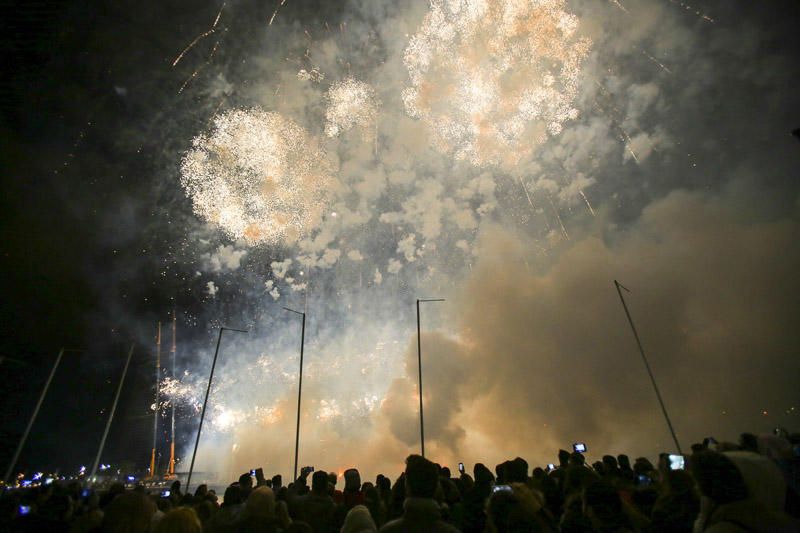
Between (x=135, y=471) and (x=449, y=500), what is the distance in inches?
4601

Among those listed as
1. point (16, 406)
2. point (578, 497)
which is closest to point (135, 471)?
point (16, 406)

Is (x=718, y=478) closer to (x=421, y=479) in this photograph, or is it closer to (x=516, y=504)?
(x=516, y=504)

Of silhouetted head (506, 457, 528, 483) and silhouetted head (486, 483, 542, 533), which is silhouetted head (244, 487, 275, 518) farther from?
silhouetted head (506, 457, 528, 483)

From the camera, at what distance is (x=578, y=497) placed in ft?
16.1

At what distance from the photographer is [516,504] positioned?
4035 mm

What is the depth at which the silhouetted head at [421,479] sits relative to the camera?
3504mm

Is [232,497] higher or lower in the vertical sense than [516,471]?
lower

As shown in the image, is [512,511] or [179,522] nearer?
[512,511]

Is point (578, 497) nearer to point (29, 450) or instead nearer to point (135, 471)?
point (29, 450)

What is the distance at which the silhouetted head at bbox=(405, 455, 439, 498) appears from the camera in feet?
11.5

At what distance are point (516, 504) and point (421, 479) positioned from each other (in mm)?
1272

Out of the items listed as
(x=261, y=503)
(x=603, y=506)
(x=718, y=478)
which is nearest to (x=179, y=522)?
(x=261, y=503)

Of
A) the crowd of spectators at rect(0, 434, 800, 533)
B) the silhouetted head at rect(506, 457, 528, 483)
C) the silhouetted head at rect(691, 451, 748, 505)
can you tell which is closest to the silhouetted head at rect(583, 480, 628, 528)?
the crowd of spectators at rect(0, 434, 800, 533)

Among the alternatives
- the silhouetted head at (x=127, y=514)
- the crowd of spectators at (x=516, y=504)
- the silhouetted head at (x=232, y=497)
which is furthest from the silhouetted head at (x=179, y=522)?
the silhouetted head at (x=232, y=497)
